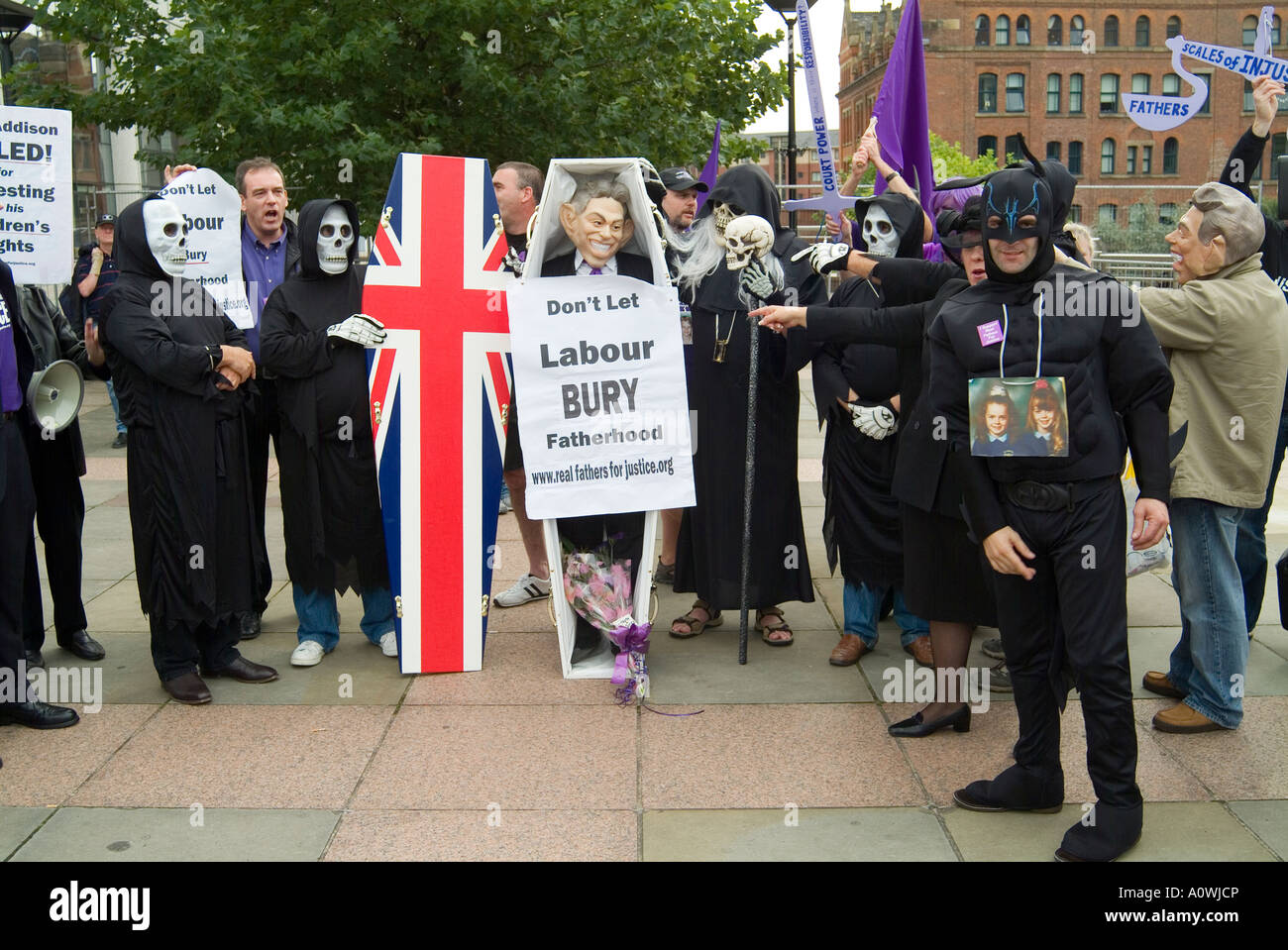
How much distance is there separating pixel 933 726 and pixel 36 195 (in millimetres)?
4208

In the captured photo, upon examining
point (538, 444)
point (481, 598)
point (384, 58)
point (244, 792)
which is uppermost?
point (384, 58)

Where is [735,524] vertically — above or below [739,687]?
above

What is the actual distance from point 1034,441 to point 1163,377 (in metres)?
0.43

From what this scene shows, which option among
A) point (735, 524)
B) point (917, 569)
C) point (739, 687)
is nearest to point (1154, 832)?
point (917, 569)

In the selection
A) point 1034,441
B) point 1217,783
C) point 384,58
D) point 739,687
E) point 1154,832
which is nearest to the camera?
point 1034,441

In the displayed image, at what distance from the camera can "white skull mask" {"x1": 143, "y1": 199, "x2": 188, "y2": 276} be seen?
4809mm

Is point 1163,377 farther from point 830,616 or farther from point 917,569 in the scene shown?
point 830,616

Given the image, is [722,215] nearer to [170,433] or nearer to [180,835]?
[170,433]

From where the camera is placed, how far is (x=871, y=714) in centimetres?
489

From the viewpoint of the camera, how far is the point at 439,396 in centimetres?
532

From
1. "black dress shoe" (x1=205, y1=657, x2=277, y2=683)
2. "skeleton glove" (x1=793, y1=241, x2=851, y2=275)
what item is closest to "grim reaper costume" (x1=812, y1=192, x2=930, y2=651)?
"skeleton glove" (x1=793, y1=241, x2=851, y2=275)

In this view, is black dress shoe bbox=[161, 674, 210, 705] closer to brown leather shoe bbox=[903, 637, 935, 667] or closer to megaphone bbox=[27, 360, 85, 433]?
megaphone bbox=[27, 360, 85, 433]

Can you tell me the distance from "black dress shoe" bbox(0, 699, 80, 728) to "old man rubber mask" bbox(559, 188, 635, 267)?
8.57ft

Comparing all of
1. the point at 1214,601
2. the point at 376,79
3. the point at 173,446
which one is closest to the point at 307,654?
the point at 173,446
